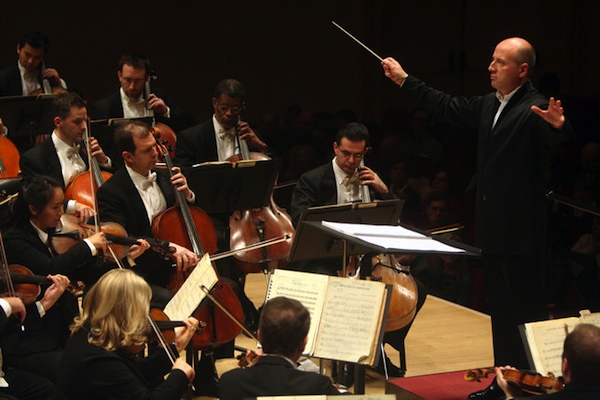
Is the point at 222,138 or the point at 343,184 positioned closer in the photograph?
the point at 343,184

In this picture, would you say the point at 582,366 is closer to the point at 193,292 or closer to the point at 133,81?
the point at 193,292

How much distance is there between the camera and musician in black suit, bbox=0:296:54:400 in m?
3.48

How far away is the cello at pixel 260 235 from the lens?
16.1 ft

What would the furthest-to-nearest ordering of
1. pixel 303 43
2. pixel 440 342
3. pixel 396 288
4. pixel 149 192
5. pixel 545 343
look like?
→ pixel 303 43 → pixel 440 342 → pixel 149 192 → pixel 396 288 → pixel 545 343

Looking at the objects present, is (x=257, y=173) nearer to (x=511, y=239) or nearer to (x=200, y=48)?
(x=511, y=239)

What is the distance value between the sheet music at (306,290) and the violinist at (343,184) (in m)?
1.26

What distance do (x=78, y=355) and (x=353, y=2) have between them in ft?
24.6

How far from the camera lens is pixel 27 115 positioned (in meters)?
5.55

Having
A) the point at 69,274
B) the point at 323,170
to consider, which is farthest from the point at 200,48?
the point at 69,274

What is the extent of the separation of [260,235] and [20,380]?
1.64 m

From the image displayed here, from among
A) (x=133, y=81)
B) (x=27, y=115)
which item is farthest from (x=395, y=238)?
(x=27, y=115)

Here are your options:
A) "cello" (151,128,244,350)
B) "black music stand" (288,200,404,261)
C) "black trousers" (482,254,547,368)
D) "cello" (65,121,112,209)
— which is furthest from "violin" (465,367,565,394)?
"cello" (65,121,112,209)

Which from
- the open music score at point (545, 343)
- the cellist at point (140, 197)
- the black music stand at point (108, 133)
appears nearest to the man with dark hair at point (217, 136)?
the black music stand at point (108, 133)

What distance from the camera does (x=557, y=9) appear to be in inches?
337
